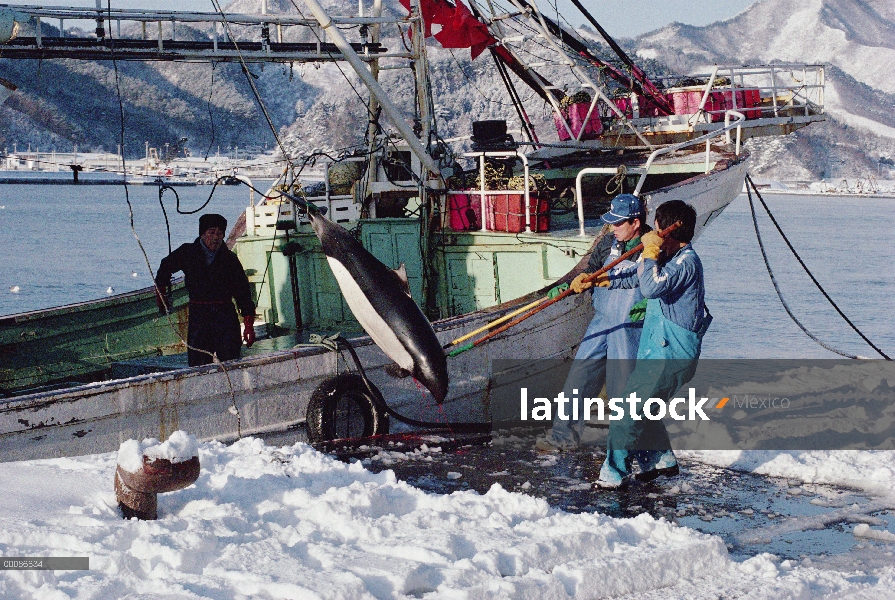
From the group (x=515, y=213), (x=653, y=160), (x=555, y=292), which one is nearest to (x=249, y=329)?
(x=555, y=292)

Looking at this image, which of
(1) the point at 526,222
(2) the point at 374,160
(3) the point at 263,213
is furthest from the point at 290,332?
(1) the point at 526,222

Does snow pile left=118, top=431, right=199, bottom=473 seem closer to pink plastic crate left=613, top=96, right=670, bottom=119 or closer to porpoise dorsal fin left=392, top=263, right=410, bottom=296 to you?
porpoise dorsal fin left=392, top=263, right=410, bottom=296

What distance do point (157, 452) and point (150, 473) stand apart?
0.09m

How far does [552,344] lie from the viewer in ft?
29.0

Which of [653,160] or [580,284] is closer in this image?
[580,284]

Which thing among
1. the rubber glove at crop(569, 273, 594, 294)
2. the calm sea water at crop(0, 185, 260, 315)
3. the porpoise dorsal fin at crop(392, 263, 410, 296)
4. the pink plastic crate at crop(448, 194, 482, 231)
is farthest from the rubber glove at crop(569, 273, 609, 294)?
the calm sea water at crop(0, 185, 260, 315)

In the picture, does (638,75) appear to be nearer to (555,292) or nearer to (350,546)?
(555,292)

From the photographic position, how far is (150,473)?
4.46m

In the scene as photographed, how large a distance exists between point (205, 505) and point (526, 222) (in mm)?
5490

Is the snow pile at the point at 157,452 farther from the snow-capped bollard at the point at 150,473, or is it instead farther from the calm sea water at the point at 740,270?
the calm sea water at the point at 740,270

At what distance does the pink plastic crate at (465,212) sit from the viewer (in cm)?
995

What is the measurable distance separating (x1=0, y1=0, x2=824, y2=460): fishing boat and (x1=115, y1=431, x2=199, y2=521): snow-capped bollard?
196 centimetres

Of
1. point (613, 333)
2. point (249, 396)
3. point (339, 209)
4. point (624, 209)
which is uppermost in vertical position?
point (339, 209)

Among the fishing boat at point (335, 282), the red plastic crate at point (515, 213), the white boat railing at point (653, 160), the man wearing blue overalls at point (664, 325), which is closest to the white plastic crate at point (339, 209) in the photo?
the fishing boat at point (335, 282)
